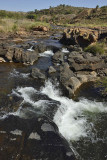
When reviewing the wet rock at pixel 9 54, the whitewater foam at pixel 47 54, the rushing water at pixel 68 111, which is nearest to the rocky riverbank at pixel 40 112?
the rushing water at pixel 68 111

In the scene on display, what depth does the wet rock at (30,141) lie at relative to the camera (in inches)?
178

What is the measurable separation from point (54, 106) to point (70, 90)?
2043 mm

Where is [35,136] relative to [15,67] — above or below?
below

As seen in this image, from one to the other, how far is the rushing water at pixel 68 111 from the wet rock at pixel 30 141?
58 centimetres

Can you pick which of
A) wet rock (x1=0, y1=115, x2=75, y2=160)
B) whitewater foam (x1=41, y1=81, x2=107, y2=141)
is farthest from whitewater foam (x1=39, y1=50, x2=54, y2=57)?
wet rock (x1=0, y1=115, x2=75, y2=160)

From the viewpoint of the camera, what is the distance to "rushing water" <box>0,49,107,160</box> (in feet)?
17.9


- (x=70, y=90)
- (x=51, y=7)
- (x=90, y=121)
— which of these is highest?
(x=51, y=7)

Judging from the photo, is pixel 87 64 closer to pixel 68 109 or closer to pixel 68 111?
pixel 68 109

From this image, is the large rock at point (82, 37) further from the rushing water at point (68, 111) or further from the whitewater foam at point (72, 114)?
the whitewater foam at point (72, 114)

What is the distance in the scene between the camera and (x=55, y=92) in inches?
368

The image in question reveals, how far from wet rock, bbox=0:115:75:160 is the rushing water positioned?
585mm

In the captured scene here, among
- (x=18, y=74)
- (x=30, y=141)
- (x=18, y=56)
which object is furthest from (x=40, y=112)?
(x=18, y=56)

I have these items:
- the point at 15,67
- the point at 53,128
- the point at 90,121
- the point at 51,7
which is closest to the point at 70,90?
the point at 90,121

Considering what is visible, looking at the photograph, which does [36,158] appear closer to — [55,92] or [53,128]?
[53,128]
